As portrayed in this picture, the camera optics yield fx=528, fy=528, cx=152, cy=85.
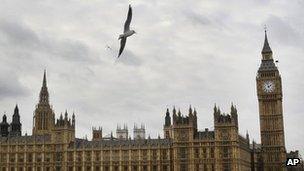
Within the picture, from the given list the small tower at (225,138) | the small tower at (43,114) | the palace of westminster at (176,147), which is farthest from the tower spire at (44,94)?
the small tower at (225,138)

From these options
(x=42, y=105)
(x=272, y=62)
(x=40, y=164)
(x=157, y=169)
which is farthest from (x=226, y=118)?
(x=42, y=105)

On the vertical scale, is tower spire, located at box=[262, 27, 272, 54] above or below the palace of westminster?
above

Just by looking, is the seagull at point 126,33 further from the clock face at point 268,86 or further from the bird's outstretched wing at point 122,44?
the clock face at point 268,86

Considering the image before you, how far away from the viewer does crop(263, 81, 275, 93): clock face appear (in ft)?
482

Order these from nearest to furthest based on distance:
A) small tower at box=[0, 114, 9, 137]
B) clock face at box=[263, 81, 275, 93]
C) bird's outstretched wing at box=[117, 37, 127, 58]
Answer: bird's outstretched wing at box=[117, 37, 127, 58] < clock face at box=[263, 81, 275, 93] < small tower at box=[0, 114, 9, 137]

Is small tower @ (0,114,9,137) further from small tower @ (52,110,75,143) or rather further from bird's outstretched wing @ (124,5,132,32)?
bird's outstretched wing @ (124,5,132,32)

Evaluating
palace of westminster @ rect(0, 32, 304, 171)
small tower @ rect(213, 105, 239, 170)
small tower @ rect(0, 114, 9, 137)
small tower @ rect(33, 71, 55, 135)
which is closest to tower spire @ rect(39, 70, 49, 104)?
small tower @ rect(33, 71, 55, 135)

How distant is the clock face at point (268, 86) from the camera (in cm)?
14700

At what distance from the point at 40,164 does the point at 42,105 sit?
3767 cm

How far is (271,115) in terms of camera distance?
145250 mm

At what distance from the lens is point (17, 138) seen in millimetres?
144625

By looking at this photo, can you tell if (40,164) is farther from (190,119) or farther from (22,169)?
(190,119)

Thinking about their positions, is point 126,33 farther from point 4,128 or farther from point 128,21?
point 4,128

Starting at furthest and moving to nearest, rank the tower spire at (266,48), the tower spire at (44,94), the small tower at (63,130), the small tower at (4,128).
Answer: the tower spire at (44,94)
the small tower at (4,128)
the tower spire at (266,48)
the small tower at (63,130)
